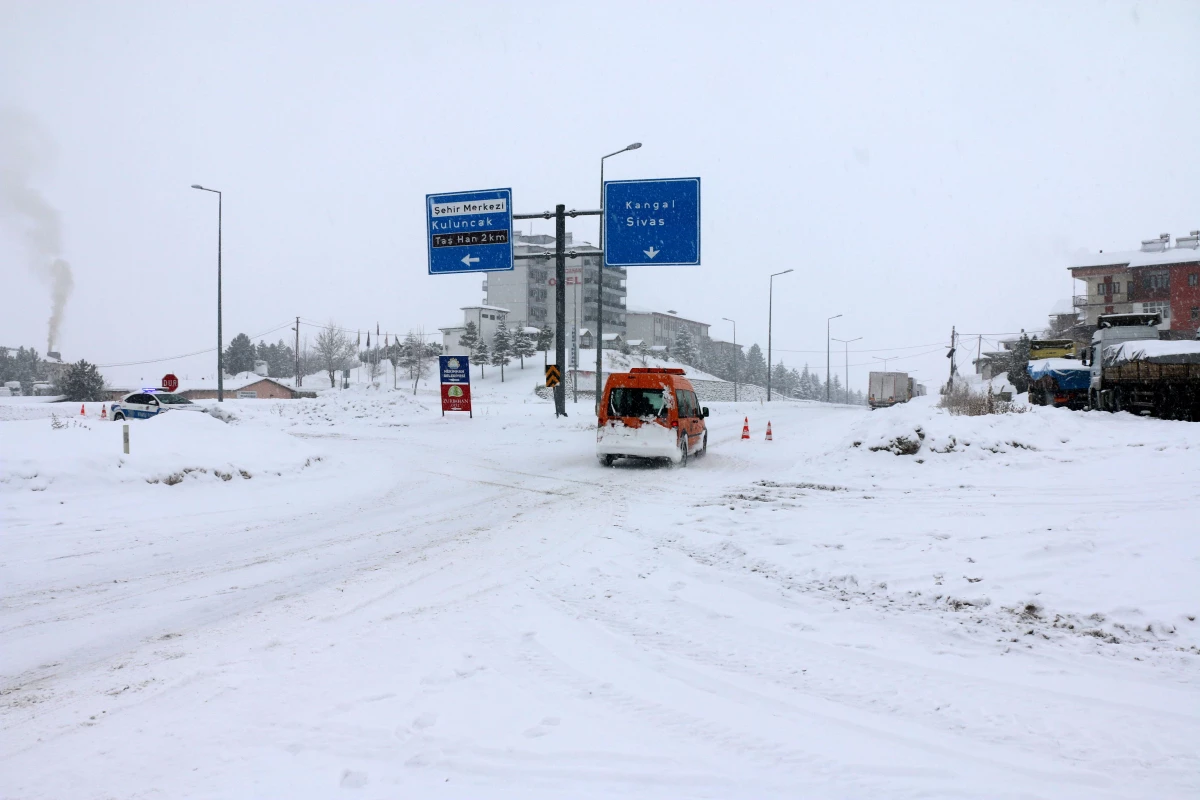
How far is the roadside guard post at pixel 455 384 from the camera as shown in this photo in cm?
3080

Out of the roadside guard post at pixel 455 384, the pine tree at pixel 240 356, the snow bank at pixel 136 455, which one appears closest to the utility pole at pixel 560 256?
the roadside guard post at pixel 455 384

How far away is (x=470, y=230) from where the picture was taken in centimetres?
2438

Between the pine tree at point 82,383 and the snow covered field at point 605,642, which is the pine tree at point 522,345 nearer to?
the pine tree at point 82,383

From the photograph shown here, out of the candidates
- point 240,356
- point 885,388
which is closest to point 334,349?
point 240,356

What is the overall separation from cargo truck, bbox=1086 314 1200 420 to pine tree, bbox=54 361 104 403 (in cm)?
7646

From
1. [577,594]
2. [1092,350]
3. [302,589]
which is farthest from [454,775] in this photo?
[1092,350]

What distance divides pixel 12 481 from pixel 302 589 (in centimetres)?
653

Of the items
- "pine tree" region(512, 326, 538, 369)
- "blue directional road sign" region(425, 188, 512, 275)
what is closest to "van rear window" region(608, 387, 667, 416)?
"blue directional road sign" region(425, 188, 512, 275)

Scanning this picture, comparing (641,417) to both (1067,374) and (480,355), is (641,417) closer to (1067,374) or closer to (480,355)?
(1067,374)

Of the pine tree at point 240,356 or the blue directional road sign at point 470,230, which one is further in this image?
the pine tree at point 240,356

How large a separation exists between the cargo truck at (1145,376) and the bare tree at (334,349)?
9460 centimetres

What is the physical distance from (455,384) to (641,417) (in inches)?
681

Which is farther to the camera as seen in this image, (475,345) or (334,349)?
(334,349)

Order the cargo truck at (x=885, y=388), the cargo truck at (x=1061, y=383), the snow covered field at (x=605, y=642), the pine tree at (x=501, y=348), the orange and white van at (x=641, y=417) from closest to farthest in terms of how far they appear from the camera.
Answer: the snow covered field at (x=605, y=642) < the orange and white van at (x=641, y=417) < the cargo truck at (x=1061, y=383) < the cargo truck at (x=885, y=388) < the pine tree at (x=501, y=348)
